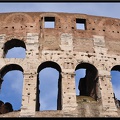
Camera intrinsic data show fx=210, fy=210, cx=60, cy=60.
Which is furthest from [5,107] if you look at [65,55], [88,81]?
[88,81]

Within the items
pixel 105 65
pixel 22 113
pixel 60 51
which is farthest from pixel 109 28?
pixel 22 113

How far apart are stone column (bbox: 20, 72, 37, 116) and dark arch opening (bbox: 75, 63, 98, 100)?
2536 mm

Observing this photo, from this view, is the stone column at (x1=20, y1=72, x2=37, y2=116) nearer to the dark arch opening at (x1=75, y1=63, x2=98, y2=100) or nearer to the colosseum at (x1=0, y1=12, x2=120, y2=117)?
the colosseum at (x1=0, y1=12, x2=120, y2=117)

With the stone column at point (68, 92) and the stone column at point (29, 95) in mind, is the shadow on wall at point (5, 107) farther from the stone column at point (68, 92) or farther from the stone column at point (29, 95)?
the stone column at point (68, 92)

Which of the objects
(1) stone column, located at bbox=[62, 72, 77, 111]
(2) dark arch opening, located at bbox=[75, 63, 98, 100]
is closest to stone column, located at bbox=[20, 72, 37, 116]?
(1) stone column, located at bbox=[62, 72, 77, 111]

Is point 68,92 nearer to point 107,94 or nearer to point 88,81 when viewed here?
point 107,94

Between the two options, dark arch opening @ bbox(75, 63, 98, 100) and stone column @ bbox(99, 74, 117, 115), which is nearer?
stone column @ bbox(99, 74, 117, 115)

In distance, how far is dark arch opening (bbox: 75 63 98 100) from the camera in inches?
436

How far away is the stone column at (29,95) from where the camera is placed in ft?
30.7

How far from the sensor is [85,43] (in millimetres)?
11789

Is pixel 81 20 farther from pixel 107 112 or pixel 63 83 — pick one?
pixel 107 112

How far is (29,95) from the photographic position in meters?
9.70

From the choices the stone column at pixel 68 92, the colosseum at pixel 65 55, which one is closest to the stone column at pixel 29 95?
the colosseum at pixel 65 55

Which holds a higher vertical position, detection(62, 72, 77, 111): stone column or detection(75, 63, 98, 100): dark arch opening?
detection(75, 63, 98, 100): dark arch opening
